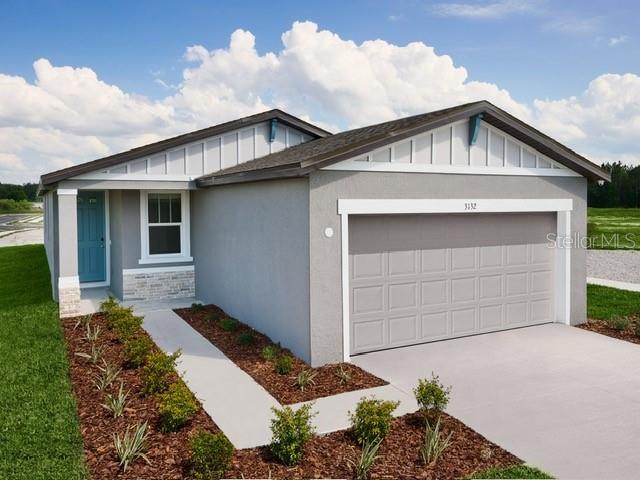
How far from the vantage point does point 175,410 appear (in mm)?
5961

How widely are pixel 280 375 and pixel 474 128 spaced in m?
5.06

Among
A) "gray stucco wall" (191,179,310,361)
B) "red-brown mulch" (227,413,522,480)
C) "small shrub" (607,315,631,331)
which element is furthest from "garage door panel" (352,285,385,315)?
"small shrub" (607,315,631,331)

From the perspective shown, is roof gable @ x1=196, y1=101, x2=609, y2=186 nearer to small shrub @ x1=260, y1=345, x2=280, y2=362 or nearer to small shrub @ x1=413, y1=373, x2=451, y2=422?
small shrub @ x1=260, y1=345, x2=280, y2=362

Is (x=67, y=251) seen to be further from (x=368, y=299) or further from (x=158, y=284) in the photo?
(x=368, y=299)

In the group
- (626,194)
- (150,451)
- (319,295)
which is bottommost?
(150,451)

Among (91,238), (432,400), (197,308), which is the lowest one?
(432,400)

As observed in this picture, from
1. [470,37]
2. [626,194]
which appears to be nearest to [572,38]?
[470,37]

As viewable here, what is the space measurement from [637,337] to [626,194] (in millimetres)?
58909

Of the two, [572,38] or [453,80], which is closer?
[572,38]

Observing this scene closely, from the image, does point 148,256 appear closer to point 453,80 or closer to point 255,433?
point 255,433

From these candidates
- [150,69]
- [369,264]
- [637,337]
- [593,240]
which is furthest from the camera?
[593,240]

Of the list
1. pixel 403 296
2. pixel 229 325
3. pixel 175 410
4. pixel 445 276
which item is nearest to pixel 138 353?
pixel 229 325

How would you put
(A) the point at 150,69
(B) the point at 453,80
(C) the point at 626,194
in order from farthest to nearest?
(C) the point at 626,194
(B) the point at 453,80
(A) the point at 150,69

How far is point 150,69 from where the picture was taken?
632 inches
